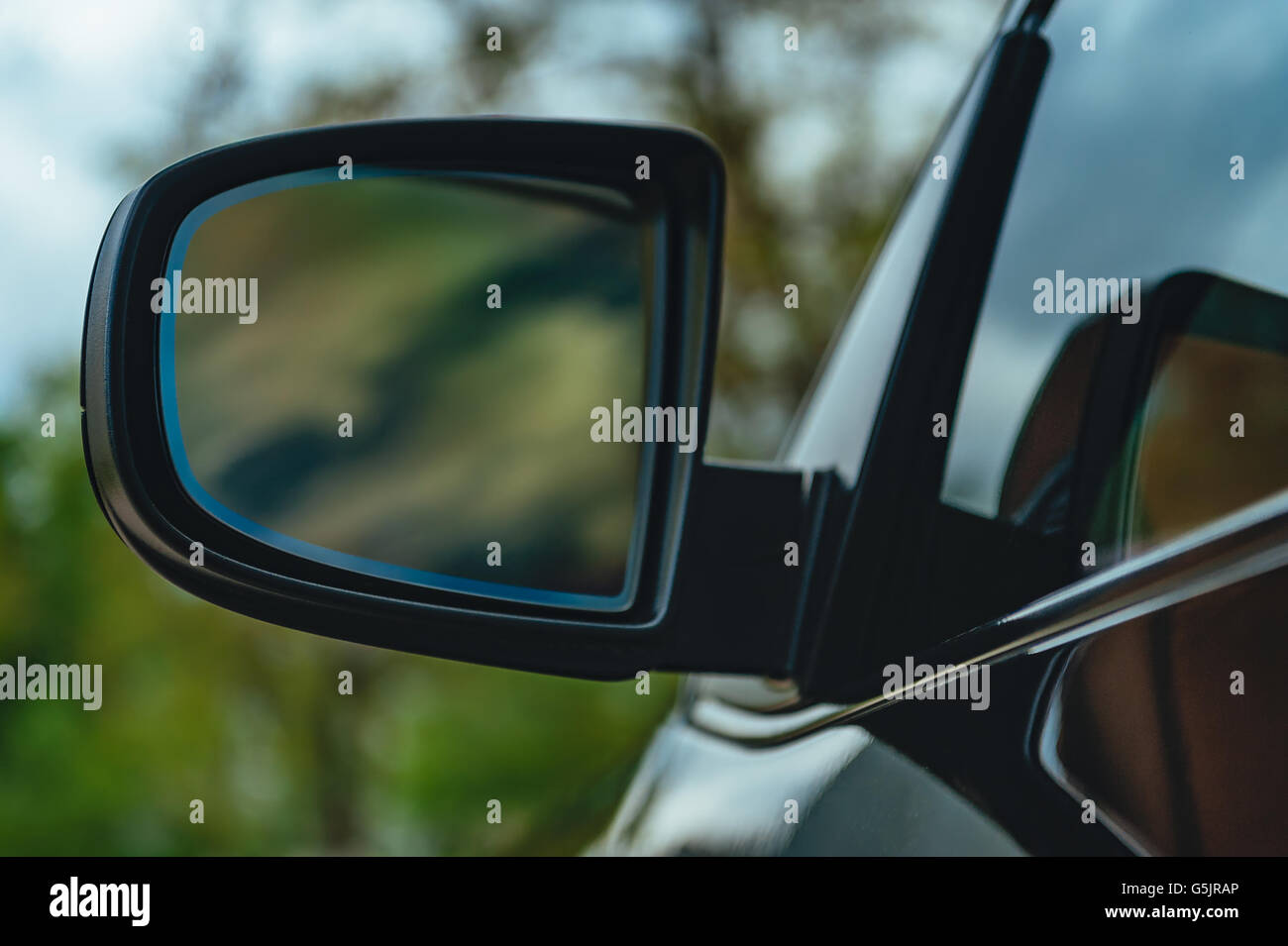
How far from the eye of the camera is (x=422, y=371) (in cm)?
490

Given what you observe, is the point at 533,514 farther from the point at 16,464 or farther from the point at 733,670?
the point at 733,670

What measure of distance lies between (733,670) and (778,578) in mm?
89

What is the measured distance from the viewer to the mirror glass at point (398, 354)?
0.99m

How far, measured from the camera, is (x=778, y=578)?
3.19 ft

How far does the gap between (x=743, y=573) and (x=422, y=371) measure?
4.12 m

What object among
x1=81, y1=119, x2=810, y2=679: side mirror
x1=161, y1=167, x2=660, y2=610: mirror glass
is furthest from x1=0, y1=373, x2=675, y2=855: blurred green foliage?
x1=81, y1=119, x2=810, y2=679: side mirror

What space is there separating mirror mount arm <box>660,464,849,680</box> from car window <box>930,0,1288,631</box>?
127mm

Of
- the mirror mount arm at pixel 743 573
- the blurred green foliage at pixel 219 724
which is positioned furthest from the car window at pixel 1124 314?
the blurred green foliage at pixel 219 724

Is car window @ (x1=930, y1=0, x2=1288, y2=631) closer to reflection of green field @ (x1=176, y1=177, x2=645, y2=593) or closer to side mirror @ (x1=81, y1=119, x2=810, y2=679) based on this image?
side mirror @ (x1=81, y1=119, x2=810, y2=679)

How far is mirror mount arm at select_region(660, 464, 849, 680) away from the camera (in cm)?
93

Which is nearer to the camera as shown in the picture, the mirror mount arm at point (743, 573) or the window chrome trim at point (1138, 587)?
the window chrome trim at point (1138, 587)

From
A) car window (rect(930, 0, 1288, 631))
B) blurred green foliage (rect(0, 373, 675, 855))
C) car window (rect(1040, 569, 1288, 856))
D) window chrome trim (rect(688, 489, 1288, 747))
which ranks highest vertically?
car window (rect(930, 0, 1288, 631))

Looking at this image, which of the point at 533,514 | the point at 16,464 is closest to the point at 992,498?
the point at 533,514

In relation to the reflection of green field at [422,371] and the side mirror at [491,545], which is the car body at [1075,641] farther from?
the reflection of green field at [422,371]
